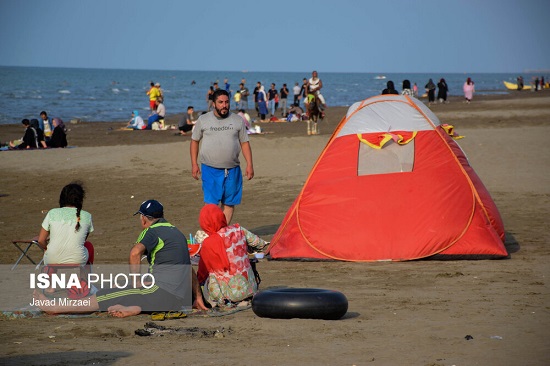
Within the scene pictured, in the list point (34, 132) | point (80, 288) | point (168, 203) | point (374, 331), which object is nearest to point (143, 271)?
point (80, 288)

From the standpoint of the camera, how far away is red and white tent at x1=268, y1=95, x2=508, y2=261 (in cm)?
1015

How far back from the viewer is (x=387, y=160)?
10672 millimetres

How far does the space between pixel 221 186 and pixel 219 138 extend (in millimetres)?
590

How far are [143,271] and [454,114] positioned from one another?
24569 mm

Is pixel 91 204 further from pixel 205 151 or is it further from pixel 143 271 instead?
pixel 143 271

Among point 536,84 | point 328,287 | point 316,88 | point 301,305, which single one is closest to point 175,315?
point 301,305

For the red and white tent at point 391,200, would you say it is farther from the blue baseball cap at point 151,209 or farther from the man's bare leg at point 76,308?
the man's bare leg at point 76,308

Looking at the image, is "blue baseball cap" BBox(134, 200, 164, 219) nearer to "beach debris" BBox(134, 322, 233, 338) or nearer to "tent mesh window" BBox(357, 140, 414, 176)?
"beach debris" BBox(134, 322, 233, 338)

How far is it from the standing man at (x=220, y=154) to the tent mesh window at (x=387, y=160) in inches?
55.1

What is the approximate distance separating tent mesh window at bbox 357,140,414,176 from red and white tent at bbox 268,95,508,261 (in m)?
0.01

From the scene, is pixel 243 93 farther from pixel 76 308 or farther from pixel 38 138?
pixel 76 308

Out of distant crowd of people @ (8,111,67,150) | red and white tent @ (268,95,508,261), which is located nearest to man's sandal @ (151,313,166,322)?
red and white tent @ (268,95,508,261)

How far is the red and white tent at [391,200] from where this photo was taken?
10148 millimetres

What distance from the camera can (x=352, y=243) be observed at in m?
10.2
